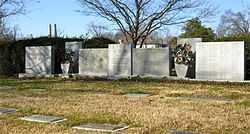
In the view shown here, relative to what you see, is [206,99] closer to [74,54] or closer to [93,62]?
[93,62]

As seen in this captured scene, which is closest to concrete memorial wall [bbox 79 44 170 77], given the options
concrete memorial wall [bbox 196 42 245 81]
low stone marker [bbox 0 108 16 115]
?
concrete memorial wall [bbox 196 42 245 81]

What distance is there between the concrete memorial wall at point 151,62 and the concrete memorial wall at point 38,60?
484 centimetres

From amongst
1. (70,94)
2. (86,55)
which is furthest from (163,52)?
(70,94)

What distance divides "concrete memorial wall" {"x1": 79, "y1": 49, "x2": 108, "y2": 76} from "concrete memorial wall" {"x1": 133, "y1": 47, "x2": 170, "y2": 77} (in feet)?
6.06

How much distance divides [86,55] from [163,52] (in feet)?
13.9

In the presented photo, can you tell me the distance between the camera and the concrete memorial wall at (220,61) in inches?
623

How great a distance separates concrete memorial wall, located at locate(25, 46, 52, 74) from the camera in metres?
21.1

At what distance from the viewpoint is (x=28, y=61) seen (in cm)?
2217

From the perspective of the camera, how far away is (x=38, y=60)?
70.5 feet

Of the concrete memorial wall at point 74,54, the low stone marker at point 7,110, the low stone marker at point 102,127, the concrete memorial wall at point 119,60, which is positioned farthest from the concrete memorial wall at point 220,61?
the low stone marker at point 102,127

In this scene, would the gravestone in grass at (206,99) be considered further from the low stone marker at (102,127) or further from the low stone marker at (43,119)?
the low stone marker at (43,119)

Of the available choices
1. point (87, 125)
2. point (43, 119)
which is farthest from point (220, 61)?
point (87, 125)

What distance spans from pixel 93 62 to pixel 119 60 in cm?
179

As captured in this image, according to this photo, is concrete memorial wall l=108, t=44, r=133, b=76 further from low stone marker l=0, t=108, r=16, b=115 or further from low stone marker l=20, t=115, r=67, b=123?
low stone marker l=20, t=115, r=67, b=123
